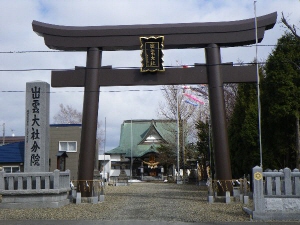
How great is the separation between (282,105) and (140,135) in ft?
124

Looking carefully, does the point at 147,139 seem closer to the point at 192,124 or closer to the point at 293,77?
the point at 192,124

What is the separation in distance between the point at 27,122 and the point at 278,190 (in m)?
11.6

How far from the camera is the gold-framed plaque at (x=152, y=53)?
20.5m

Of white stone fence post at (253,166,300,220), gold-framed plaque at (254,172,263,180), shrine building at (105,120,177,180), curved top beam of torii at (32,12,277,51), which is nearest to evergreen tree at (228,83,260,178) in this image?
curved top beam of torii at (32,12,277,51)

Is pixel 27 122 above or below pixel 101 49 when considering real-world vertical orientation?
below

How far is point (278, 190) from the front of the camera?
14195 millimetres

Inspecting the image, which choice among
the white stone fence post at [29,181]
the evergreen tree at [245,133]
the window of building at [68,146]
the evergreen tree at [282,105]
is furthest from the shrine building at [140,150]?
the white stone fence post at [29,181]

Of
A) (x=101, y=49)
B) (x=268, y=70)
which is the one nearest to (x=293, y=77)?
(x=268, y=70)

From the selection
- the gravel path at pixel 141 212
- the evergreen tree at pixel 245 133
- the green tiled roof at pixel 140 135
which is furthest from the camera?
the green tiled roof at pixel 140 135

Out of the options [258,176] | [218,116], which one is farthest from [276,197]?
[218,116]

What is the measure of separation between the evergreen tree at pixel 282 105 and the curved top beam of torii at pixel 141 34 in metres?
1.47

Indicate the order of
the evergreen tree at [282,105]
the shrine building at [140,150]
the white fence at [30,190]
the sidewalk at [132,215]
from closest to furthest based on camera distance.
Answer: the sidewalk at [132,215] → the white fence at [30,190] → the evergreen tree at [282,105] → the shrine building at [140,150]

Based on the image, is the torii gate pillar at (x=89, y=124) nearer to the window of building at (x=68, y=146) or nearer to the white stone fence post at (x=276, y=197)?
the white stone fence post at (x=276, y=197)

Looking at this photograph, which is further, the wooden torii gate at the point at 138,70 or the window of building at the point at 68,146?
the window of building at the point at 68,146
